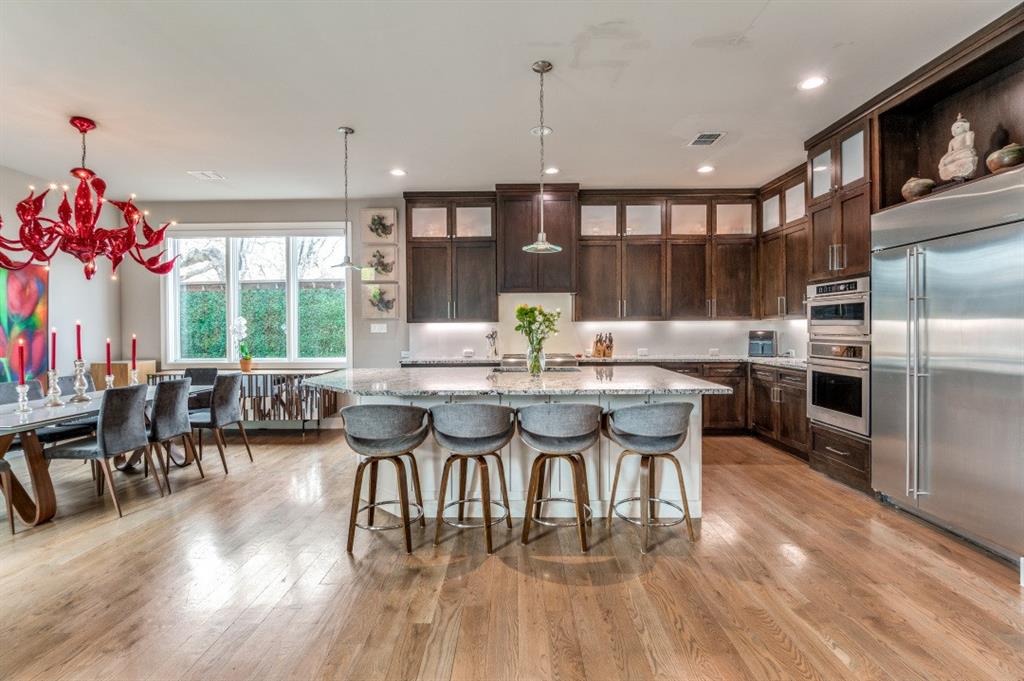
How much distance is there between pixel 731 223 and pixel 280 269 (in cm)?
555

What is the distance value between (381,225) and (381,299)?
902 mm

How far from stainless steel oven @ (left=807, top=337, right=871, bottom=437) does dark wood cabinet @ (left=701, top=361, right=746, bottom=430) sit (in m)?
1.32

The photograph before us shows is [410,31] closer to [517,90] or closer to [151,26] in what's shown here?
[517,90]

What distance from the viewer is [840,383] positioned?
155 inches

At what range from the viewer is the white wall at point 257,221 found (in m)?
6.32

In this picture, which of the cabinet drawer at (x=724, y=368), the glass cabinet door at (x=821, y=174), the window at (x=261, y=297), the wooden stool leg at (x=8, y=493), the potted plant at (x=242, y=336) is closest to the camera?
the wooden stool leg at (x=8, y=493)

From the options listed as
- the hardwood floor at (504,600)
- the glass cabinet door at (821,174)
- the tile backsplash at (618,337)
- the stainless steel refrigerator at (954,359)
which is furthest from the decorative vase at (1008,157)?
the tile backsplash at (618,337)

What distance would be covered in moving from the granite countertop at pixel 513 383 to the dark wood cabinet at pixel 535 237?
6.86ft

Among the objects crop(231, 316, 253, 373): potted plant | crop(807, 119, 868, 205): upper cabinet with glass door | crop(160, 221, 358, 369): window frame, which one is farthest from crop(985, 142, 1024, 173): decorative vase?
crop(231, 316, 253, 373): potted plant

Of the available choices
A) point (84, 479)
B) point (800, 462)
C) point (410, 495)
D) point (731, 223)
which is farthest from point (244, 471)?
point (731, 223)

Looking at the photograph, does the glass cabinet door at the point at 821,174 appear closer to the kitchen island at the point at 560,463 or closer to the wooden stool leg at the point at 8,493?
the kitchen island at the point at 560,463

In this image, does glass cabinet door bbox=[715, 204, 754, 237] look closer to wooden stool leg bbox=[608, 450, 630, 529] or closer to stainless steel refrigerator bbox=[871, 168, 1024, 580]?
stainless steel refrigerator bbox=[871, 168, 1024, 580]

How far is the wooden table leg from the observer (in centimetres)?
325

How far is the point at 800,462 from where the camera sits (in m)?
4.67
